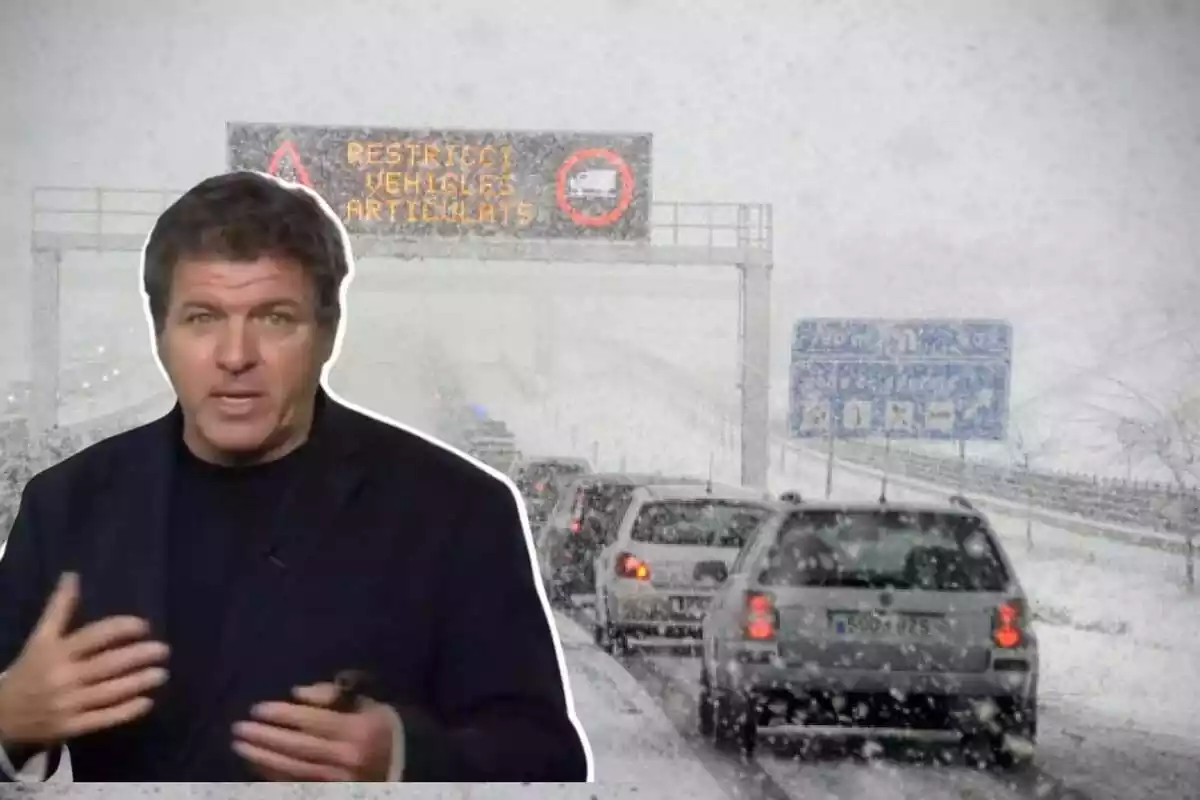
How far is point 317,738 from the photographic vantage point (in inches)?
160

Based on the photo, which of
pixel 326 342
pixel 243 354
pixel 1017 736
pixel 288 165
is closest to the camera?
pixel 243 354

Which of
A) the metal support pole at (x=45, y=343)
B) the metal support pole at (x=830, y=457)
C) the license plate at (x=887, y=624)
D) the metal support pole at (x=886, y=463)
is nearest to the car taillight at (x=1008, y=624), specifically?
the license plate at (x=887, y=624)

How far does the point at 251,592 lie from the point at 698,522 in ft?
4.79

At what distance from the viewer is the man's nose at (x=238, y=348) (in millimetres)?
3973

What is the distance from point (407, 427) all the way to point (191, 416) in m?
0.68

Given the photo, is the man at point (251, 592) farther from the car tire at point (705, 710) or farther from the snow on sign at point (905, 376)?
the snow on sign at point (905, 376)

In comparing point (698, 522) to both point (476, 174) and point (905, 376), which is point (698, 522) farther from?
point (476, 174)

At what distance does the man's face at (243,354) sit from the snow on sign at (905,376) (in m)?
1.62

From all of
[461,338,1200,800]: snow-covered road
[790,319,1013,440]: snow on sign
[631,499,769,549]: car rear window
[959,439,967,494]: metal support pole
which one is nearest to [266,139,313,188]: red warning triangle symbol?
[461,338,1200,800]: snow-covered road

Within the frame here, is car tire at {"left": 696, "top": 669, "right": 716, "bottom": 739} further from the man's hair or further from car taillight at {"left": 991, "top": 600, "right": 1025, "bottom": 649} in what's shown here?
the man's hair

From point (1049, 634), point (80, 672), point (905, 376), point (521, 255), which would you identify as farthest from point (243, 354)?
point (1049, 634)

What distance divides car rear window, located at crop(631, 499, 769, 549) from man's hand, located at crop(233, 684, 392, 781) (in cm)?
104

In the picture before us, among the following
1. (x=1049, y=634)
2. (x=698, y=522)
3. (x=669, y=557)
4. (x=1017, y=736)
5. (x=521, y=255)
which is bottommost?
(x=1017, y=736)

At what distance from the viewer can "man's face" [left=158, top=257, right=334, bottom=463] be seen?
3980 millimetres
